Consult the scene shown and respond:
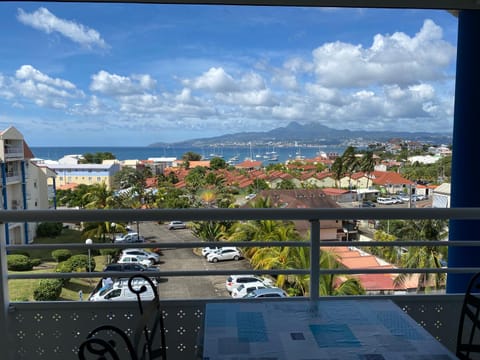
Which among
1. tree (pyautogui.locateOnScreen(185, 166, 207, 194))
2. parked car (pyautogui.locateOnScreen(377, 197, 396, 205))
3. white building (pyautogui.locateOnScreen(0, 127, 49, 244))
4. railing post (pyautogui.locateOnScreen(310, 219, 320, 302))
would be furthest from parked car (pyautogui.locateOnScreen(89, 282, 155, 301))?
tree (pyautogui.locateOnScreen(185, 166, 207, 194))

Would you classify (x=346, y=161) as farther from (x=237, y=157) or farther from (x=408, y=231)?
(x=408, y=231)

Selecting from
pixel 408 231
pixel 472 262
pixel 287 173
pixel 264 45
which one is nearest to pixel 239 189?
pixel 287 173

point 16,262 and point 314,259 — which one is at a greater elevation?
point 314,259

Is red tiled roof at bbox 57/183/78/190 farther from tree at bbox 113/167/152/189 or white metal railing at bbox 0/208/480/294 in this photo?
white metal railing at bbox 0/208/480/294

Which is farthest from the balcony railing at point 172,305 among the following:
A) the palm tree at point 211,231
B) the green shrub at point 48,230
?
the palm tree at point 211,231

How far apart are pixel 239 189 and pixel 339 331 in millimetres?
10687

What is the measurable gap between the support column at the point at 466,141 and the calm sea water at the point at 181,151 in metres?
4.36

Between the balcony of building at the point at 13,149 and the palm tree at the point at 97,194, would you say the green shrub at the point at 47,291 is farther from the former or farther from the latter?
the palm tree at the point at 97,194

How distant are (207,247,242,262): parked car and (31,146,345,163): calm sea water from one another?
2.42 m

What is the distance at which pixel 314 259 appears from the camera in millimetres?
1860

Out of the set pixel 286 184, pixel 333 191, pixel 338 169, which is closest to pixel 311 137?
pixel 338 169

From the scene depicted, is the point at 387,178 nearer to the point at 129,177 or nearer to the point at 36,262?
the point at 36,262

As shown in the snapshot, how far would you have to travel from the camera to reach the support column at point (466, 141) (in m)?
2.23

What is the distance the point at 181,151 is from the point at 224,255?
167 inches
